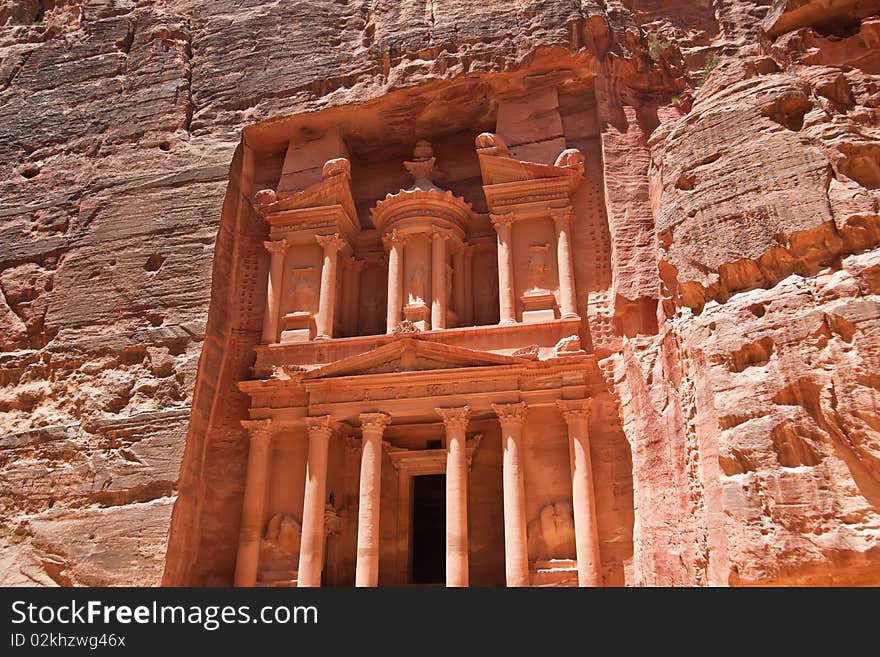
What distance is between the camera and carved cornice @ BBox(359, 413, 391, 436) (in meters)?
12.2

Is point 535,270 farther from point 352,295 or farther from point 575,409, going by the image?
point 352,295

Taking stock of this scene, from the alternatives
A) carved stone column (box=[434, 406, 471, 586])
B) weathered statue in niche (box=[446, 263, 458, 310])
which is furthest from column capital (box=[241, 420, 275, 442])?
weathered statue in niche (box=[446, 263, 458, 310])

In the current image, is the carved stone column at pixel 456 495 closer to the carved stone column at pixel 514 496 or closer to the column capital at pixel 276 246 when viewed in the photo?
the carved stone column at pixel 514 496

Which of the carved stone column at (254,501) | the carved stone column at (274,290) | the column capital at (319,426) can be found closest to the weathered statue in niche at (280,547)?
the carved stone column at (254,501)

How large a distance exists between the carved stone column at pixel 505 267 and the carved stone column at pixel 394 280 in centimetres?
162

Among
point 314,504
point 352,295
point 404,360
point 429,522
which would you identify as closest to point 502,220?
point 404,360

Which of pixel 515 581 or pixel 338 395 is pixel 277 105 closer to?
pixel 338 395

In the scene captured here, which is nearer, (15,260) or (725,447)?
(725,447)

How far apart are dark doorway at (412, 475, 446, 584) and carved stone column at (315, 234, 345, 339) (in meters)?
2.98

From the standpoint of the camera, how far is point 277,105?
1479 centimetres

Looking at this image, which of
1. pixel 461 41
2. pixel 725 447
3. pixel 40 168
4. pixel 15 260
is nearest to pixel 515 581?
pixel 725 447

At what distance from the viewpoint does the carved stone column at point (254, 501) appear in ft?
38.8

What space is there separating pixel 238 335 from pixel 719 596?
9060mm

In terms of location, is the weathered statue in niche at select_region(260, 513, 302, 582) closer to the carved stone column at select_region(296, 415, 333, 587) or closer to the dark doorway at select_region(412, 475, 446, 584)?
the carved stone column at select_region(296, 415, 333, 587)
